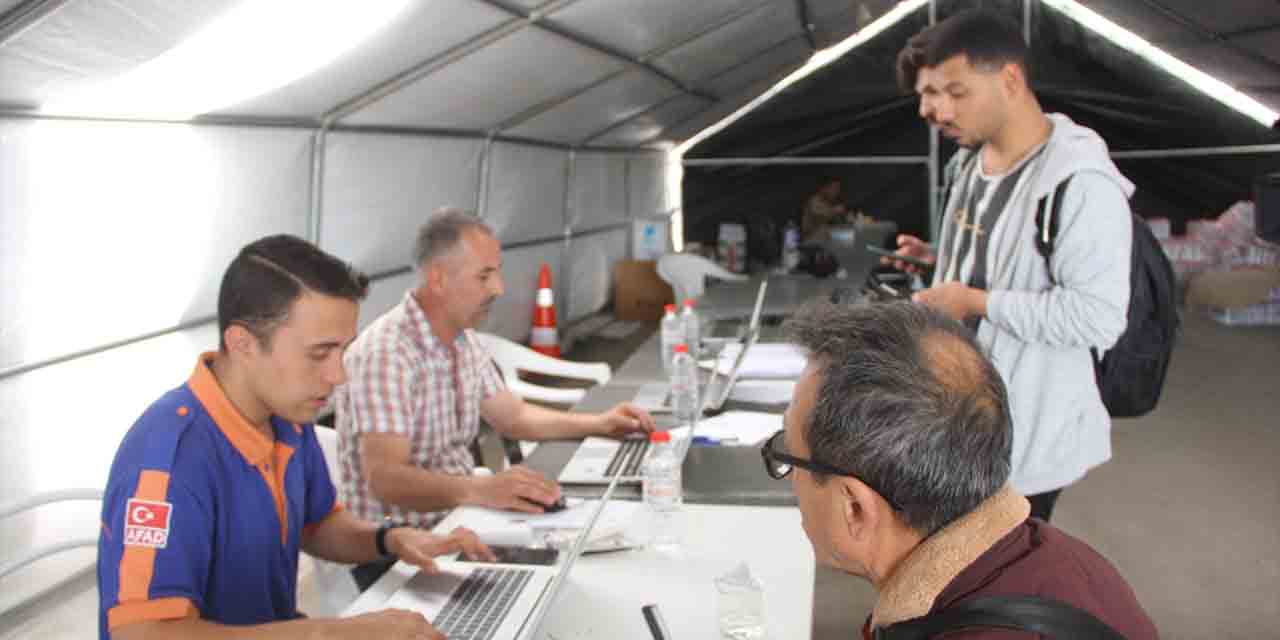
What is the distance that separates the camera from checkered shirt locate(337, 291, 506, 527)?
8.32ft

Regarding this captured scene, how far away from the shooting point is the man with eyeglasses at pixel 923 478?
1124 millimetres

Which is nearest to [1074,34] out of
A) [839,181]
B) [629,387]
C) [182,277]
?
[839,181]

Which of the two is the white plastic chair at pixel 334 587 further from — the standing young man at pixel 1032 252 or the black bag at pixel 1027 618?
the black bag at pixel 1027 618

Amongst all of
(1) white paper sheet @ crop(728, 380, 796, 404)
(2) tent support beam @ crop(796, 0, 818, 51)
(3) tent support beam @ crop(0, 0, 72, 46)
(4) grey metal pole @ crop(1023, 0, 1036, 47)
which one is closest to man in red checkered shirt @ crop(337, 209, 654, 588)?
(1) white paper sheet @ crop(728, 380, 796, 404)

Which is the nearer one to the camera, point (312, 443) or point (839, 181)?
point (312, 443)

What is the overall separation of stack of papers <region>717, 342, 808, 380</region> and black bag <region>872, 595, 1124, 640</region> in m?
2.38

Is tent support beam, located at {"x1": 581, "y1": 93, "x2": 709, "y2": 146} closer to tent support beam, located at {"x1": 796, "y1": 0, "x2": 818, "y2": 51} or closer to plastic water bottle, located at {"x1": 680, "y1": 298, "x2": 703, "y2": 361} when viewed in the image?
tent support beam, located at {"x1": 796, "y1": 0, "x2": 818, "y2": 51}

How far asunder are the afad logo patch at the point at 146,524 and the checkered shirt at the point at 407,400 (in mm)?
930

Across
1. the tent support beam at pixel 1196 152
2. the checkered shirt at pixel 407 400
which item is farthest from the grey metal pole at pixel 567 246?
the tent support beam at pixel 1196 152

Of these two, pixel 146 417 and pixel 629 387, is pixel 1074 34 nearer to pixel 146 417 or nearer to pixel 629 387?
pixel 629 387

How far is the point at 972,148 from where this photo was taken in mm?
2641

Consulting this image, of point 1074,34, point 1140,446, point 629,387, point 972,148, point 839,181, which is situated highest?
point 1074,34

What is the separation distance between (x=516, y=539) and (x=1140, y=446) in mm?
4295

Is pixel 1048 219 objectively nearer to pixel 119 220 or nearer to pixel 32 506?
pixel 32 506
